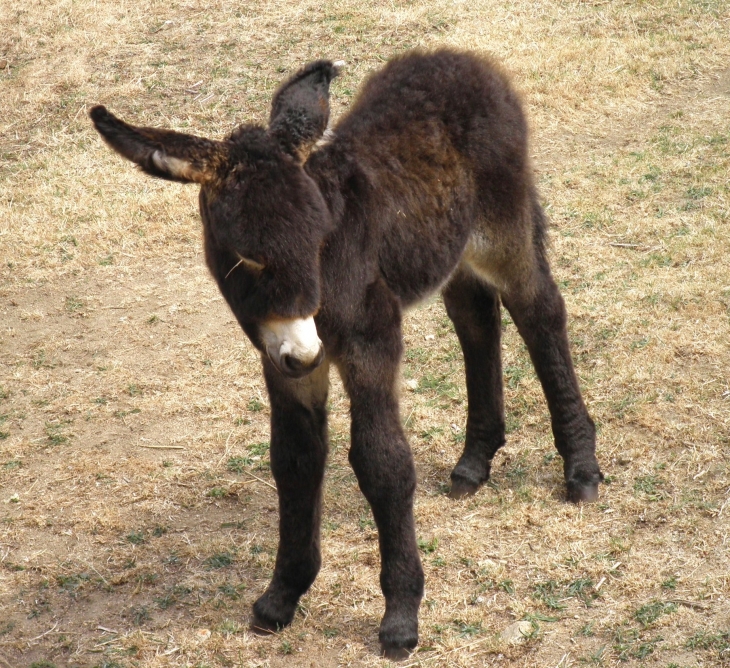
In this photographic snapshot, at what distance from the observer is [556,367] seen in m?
5.06

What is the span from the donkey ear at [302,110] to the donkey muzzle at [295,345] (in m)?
0.64

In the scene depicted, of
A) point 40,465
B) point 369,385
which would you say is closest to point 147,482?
point 40,465

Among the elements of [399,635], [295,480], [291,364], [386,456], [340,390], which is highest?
[291,364]

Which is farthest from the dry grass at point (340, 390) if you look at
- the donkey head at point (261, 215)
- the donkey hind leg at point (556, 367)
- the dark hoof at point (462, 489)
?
the donkey head at point (261, 215)

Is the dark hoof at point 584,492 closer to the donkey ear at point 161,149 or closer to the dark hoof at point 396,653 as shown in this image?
the dark hoof at point 396,653

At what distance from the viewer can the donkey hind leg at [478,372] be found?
16.9ft

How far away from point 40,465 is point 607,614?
342 centimetres

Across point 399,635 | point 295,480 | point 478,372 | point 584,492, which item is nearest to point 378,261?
point 295,480

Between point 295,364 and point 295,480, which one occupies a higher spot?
point 295,364

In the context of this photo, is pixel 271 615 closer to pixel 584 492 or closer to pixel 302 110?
pixel 584 492

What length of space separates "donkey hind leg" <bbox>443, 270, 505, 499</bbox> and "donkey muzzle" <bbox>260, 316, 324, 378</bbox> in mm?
1874

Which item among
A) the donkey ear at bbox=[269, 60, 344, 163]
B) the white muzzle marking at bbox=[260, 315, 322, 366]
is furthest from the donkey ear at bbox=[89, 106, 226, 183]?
the white muzzle marking at bbox=[260, 315, 322, 366]

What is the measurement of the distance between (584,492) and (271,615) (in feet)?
6.02

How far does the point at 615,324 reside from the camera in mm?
6449
